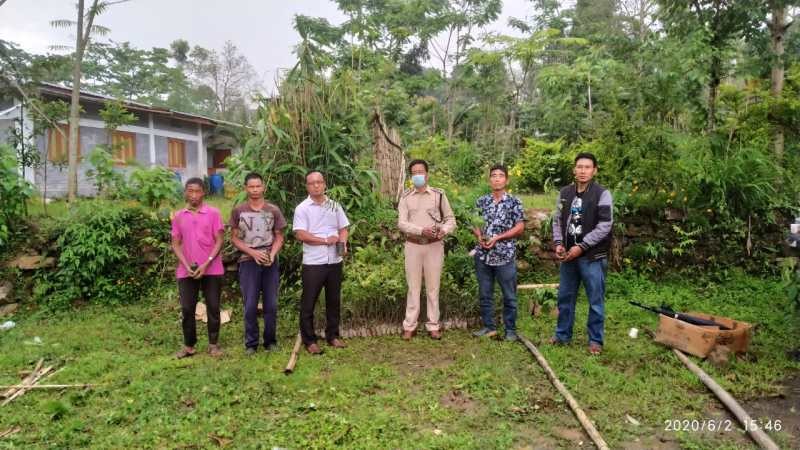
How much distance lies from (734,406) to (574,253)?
1.47m

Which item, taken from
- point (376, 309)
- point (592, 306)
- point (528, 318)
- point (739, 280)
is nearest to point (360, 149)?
point (376, 309)

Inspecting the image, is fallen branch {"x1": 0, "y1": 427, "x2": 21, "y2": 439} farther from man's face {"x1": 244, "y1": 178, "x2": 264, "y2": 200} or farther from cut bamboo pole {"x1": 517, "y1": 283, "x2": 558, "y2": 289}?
cut bamboo pole {"x1": 517, "y1": 283, "x2": 558, "y2": 289}

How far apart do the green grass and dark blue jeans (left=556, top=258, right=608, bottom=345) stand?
195 mm

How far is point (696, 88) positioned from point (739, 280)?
2300 mm

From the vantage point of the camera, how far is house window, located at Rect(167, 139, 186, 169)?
1509 centimetres

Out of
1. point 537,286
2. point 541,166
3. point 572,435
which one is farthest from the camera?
point 541,166

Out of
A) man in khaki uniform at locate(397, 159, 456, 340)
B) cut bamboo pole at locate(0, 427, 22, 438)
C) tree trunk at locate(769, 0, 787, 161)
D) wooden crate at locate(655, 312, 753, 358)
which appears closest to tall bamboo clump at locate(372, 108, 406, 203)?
man in khaki uniform at locate(397, 159, 456, 340)

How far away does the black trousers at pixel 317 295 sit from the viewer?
4.35 meters

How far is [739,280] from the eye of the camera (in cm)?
596

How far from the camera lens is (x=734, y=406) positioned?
3223 millimetres

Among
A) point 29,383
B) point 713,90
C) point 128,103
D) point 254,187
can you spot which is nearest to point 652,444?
point 254,187

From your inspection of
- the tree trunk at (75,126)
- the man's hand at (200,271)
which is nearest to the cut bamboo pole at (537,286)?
the man's hand at (200,271)

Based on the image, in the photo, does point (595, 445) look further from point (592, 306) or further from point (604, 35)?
point (604, 35)

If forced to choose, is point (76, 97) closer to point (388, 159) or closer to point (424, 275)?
point (388, 159)
